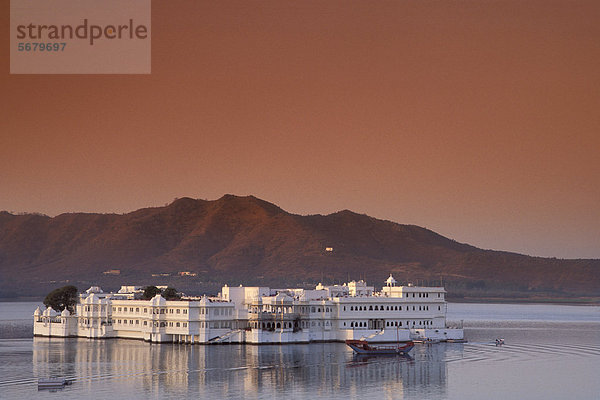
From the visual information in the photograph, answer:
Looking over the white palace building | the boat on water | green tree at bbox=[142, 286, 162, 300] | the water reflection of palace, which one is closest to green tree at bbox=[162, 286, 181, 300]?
green tree at bbox=[142, 286, 162, 300]

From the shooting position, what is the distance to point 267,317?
104875mm

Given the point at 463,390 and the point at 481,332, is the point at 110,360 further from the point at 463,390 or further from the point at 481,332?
the point at 481,332

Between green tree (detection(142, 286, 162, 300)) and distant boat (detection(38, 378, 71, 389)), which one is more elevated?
green tree (detection(142, 286, 162, 300))

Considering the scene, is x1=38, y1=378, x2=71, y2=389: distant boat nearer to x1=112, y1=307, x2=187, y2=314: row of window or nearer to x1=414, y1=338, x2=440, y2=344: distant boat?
x1=112, y1=307, x2=187, y2=314: row of window

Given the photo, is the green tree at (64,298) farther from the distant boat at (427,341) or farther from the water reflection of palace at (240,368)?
the distant boat at (427,341)

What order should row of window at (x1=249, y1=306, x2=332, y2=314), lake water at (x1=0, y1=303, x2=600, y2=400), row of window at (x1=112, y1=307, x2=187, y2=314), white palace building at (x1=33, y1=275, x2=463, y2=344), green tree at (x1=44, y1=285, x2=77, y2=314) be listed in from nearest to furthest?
lake water at (x1=0, y1=303, x2=600, y2=400) < row of window at (x1=112, y1=307, x2=187, y2=314) < white palace building at (x1=33, y1=275, x2=463, y2=344) < row of window at (x1=249, y1=306, x2=332, y2=314) < green tree at (x1=44, y1=285, x2=77, y2=314)

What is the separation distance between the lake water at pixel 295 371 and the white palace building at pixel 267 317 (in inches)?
100

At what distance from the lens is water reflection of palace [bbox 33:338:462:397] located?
2835 inches

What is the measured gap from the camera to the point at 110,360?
87438 millimetres

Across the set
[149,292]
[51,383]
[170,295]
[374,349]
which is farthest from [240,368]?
[170,295]

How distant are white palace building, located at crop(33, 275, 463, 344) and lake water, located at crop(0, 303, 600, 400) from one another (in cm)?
255

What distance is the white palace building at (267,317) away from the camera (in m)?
103

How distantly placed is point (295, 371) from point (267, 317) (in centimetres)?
2482

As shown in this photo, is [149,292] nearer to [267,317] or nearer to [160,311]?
[160,311]
